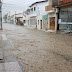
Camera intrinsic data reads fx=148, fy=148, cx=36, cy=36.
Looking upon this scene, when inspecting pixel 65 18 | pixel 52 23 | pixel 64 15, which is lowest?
pixel 52 23

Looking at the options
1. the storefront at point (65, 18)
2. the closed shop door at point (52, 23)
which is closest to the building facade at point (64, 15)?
the storefront at point (65, 18)

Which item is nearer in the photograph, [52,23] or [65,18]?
[65,18]

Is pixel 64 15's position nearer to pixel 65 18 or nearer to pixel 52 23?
pixel 65 18

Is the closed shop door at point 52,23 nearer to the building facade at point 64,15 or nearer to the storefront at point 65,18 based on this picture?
the building facade at point 64,15

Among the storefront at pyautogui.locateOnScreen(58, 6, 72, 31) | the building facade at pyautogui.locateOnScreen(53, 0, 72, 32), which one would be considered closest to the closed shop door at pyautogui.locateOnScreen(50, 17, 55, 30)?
the building facade at pyautogui.locateOnScreen(53, 0, 72, 32)

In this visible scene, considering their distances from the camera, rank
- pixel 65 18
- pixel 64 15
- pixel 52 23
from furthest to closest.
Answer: pixel 52 23
pixel 64 15
pixel 65 18

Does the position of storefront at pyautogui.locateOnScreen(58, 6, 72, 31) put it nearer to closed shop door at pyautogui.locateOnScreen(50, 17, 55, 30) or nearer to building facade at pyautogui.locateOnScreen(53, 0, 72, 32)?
building facade at pyautogui.locateOnScreen(53, 0, 72, 32)

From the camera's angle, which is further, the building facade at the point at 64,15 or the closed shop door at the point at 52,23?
the closed shop door at the point at 52,23

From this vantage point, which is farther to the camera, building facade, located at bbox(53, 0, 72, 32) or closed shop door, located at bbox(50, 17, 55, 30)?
closed shop door, located at bbox(50, 17, 55, 30)

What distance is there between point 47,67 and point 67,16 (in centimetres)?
1552

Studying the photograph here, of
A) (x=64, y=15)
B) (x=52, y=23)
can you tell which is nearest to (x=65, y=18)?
(x=64, y=15)

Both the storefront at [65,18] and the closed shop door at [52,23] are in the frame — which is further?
the closed shop door at [52,23]

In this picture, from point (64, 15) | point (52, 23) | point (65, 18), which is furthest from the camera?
point (52, 23)

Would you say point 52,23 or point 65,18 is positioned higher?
point 65,18
